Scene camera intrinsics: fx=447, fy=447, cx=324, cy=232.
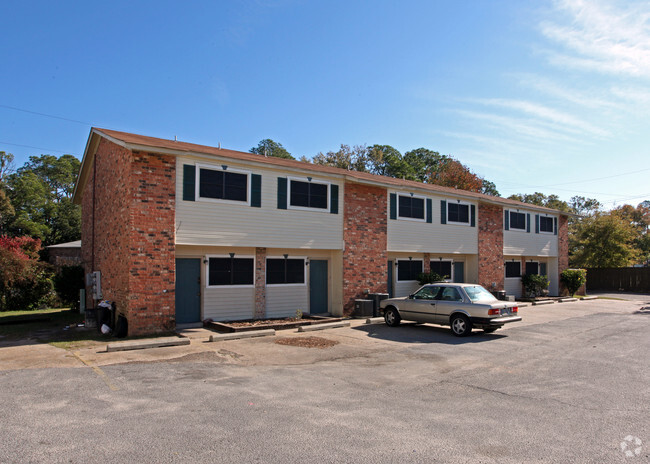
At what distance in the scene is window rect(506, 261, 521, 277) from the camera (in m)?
25.4

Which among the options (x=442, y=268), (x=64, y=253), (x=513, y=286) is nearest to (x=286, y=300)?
(x=442, y=268)

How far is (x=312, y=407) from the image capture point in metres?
6.14

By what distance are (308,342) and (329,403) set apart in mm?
5231

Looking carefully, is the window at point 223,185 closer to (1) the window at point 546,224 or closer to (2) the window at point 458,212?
(2) the window at point 458,212

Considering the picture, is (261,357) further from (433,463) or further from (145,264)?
(433,463)

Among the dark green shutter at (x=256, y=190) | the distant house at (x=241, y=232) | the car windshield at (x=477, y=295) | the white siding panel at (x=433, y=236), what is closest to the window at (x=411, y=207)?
the distant house at (x=241, y=232)

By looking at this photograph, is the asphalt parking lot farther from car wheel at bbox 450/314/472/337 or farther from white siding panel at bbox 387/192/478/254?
white siding panel at bbox 387/192/478/254

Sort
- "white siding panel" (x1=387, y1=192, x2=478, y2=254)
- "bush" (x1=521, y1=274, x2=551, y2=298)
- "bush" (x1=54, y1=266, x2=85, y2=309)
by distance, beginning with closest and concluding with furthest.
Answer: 1. "white siding panel" (x1=387, y1=192, x2=478, y2=254)
2. "bush" (x1=54, y1=266, x2=85, y2=309)
3. "bush" (x1=521, y1=274, x2=551, y2=298)

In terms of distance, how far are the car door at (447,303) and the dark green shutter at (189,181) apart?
7962 millimetres

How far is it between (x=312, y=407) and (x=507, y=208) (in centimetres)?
2175

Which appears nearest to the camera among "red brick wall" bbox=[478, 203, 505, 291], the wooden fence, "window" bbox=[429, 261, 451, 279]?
"window" bbox=[429, 261, 451, 279]

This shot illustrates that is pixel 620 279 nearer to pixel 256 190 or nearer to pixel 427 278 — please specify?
pixel 427 278

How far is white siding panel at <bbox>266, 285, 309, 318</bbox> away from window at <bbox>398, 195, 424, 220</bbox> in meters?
5.91

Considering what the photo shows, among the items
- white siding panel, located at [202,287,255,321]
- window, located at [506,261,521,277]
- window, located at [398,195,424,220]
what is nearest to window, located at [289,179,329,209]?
white siding panel, located at [202,287,255,321]
